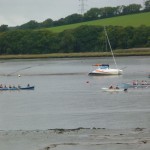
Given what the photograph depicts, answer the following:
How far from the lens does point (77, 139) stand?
34.6 m

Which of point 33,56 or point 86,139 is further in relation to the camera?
point 33,56

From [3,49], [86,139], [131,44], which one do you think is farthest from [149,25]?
[86,139]

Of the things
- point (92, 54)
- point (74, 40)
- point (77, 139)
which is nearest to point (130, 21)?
point (74, 40)

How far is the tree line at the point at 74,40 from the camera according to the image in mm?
154750

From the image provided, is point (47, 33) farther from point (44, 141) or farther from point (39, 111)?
point (44, 141)

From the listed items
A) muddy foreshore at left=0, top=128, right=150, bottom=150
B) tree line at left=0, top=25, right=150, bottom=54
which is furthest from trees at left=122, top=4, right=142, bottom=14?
muddy foreshore at left=0, top=128, right=150, bottom=150

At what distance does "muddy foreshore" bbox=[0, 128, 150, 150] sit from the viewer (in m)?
32.5

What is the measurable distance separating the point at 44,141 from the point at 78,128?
4254 mm

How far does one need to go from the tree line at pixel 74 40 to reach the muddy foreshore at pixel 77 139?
386ft

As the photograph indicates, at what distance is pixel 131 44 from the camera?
6053 inches

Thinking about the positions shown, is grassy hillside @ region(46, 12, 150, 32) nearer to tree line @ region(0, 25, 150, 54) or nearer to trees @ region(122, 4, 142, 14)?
tree line @ region(0, 25, 150, 54)

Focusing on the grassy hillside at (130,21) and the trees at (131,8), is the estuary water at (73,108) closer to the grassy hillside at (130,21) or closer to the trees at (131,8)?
the grassy hillside at (130,21)

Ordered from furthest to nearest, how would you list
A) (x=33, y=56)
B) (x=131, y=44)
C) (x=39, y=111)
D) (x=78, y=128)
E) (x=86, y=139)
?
(x=33, y=56) < (x=131, y=44) < (x=39, y=111) < (x=78, y=128) < (x=86, y=139)

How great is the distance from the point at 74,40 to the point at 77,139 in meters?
128
